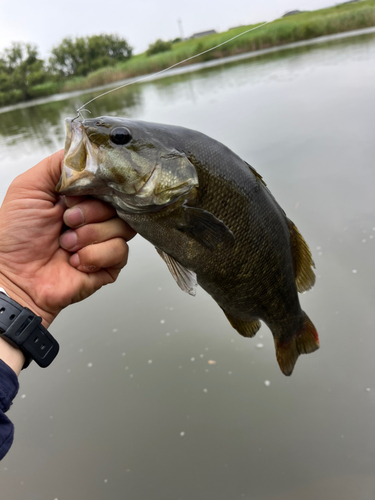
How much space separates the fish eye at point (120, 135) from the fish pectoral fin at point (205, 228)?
1.15ft

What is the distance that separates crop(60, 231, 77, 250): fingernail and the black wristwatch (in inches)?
12.7

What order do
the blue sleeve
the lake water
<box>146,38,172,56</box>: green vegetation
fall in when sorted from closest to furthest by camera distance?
the blue sleeve < the lake water < <box>146,38,172,56</box>: green vegetation

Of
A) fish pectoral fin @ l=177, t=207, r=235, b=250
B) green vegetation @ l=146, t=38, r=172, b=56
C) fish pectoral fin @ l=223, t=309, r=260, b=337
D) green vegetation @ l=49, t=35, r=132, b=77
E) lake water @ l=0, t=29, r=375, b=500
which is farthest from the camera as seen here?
green vegetation @ l=146, t=38, r=172, b=56

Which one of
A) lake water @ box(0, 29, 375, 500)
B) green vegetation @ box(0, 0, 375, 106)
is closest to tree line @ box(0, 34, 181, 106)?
green vegetation @ box(0, 0, 375, 106)

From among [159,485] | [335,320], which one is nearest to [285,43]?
[335,320]

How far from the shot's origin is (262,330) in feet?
9.40

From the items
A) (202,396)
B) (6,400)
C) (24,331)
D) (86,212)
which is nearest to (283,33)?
(202,396)

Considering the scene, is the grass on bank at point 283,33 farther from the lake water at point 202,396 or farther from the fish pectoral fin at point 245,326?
the fish pectoral fin at point 245,326

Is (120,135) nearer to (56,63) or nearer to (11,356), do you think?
(11,356)

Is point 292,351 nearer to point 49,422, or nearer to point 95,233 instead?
point 95,233

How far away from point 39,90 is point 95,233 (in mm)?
41318

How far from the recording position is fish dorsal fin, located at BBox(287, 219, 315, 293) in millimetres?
1656

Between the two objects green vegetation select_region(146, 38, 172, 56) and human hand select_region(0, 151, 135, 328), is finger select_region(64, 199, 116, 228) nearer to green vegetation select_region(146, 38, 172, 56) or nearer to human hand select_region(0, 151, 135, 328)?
human hand select_region(0, 151, 135, 328)

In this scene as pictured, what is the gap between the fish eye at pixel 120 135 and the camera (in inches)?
50.0
